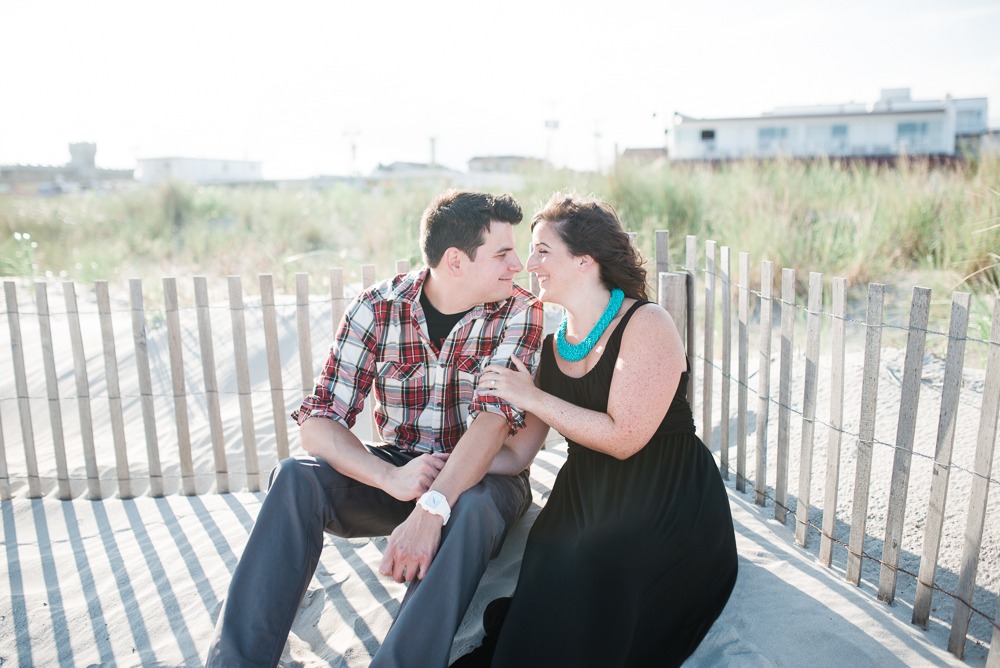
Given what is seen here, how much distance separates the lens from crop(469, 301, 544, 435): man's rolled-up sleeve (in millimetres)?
2381

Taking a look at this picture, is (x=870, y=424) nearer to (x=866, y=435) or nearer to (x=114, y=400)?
(x=866, y=435)

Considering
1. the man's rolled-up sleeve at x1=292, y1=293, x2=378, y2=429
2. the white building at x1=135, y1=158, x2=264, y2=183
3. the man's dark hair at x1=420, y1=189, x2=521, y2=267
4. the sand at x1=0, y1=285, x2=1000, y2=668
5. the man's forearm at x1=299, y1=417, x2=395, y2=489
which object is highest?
the white building at x1=135, y1=158, x2=264, y2=183

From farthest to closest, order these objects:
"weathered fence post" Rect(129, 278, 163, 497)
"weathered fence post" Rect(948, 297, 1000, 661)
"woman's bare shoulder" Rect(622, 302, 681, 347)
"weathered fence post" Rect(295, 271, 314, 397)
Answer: "weathered fence post" Rect(129, 278, 163, 497) < "weathered fence post" Rect(295, 271, 314, 397) < "woman's bare shoulder" Rect(622, 302, 681, 347) < "weathered fence post" Rect(948, 297, 1000, 661)

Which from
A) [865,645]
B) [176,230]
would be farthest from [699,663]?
[176,230]

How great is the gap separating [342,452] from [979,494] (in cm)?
214

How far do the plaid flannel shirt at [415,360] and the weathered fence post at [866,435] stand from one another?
1.23 meters

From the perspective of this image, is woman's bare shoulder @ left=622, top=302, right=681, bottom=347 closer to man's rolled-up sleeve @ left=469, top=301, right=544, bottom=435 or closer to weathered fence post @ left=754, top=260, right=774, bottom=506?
man's rolled-up sleeve @ left=469, top=301, right=544, bottom=435

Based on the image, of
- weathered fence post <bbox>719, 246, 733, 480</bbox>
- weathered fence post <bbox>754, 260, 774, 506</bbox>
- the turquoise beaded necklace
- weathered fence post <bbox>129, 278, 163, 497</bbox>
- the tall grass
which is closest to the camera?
the turquoise beaded necklace

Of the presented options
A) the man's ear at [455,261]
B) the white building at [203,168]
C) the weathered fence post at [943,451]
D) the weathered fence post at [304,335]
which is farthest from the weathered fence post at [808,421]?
the white building at [203,168]

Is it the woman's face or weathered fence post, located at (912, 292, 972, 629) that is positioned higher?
the woman's face

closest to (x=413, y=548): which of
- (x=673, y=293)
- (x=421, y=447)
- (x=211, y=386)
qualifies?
(x=421, y=447)

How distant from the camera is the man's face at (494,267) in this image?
2453 millimetres

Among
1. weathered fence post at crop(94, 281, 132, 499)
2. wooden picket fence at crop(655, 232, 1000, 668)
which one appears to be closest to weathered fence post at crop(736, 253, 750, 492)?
wooden picket fence at crop(655, 232, 1000, 668)

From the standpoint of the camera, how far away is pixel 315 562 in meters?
2.21
